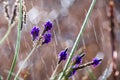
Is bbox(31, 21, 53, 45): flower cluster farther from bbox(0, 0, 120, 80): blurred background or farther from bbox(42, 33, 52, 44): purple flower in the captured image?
bbox(0, 0, 120, 80): blurred background

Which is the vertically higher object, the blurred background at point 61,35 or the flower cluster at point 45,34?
the flower cluster at point 45,34

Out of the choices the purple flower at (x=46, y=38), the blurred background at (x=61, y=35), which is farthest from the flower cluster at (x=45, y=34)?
the blurred background at (x=61, y=35)

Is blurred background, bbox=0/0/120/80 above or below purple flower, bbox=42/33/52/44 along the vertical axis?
below

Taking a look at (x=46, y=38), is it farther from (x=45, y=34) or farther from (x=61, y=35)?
(x=61, y=35)

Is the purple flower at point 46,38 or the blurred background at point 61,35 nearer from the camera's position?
the purple flower at point 46,38

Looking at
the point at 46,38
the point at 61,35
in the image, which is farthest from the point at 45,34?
the point at 61,35

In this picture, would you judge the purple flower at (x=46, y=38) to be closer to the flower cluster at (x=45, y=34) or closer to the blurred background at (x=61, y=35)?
the flower cluster at (x=45, y=34)

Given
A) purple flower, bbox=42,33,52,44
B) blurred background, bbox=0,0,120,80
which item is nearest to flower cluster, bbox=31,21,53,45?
purple flower, bbox=42,33,52,44

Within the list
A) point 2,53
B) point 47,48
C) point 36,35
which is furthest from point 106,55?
point 36,35

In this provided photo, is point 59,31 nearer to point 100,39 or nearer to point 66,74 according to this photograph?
point 100,39
